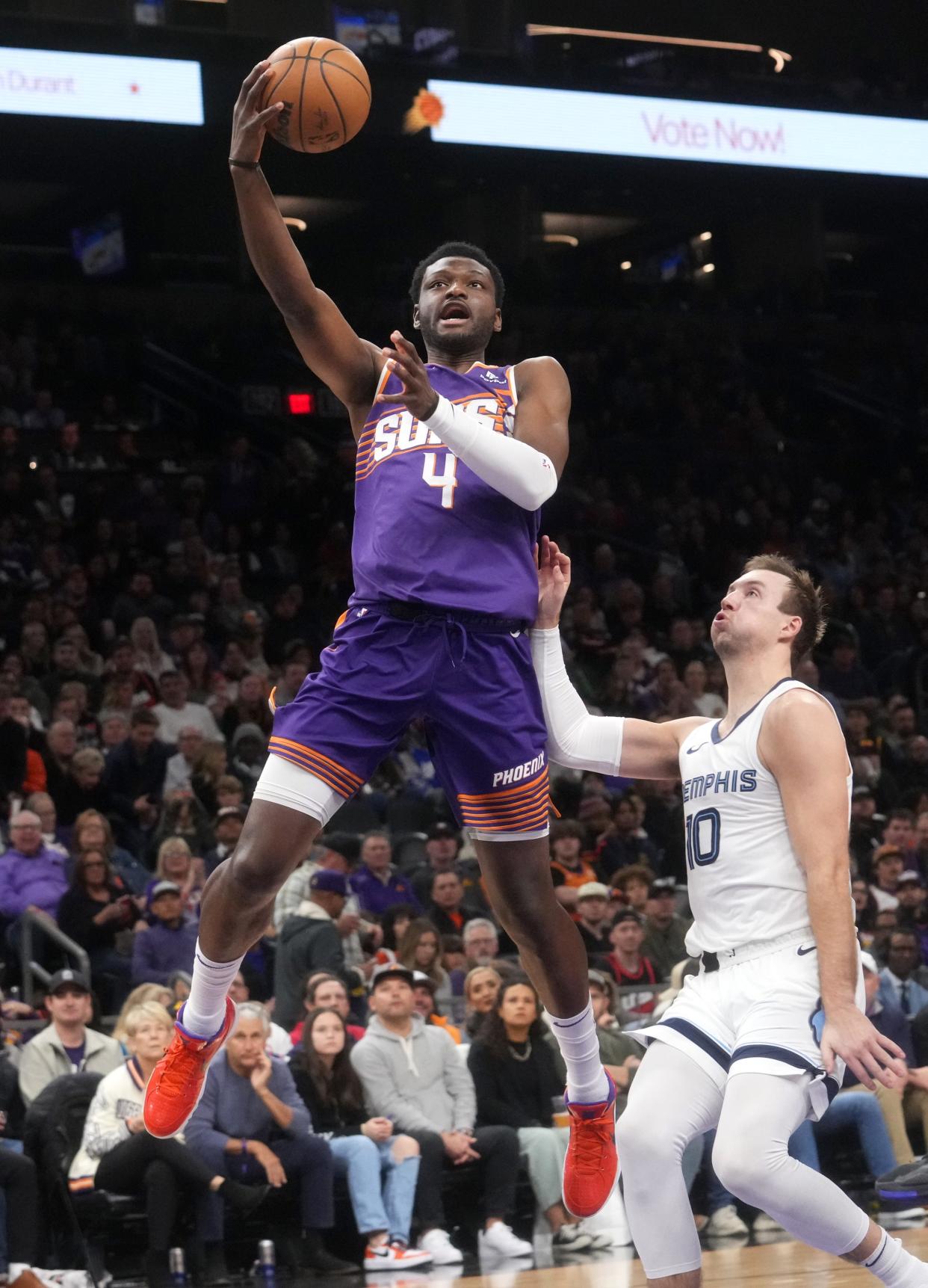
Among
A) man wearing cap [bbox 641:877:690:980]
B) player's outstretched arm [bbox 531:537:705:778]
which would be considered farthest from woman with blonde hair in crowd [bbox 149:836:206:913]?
player's outstretched arm [bbox 531:537:705:778]

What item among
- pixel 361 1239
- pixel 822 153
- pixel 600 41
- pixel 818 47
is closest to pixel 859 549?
pixel 822 153

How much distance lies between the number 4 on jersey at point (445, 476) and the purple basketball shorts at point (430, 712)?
0.98ft

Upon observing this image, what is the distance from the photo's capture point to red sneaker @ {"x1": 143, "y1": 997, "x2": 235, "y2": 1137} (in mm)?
4645

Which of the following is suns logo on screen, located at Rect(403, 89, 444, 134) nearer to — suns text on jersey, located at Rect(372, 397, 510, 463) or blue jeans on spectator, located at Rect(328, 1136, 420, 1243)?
blue jeans on spectator, located at Rect(328, 1136, 420, 1243)

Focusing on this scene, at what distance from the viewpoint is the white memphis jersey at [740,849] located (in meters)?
4.22

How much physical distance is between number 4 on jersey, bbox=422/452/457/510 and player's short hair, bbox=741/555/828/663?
2.62 feet

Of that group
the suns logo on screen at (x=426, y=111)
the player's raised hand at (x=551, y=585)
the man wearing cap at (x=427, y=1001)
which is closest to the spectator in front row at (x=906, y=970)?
the man wearing cap at (x=427, y=1001)

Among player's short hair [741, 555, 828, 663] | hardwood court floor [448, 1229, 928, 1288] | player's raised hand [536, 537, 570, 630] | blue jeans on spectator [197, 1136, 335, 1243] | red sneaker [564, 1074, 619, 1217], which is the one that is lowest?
hardwood court floor [448, 1229, 928, 1288]

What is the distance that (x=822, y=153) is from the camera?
659 inches

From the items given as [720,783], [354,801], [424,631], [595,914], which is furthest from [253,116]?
[354,801]

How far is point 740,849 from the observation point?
4277 millimetres

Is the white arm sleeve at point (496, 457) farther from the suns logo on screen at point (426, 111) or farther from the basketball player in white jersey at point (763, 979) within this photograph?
the suns logo on screen at point (426, 111)

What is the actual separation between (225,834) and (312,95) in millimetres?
6339

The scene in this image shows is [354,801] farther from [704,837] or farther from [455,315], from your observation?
[704,837]
